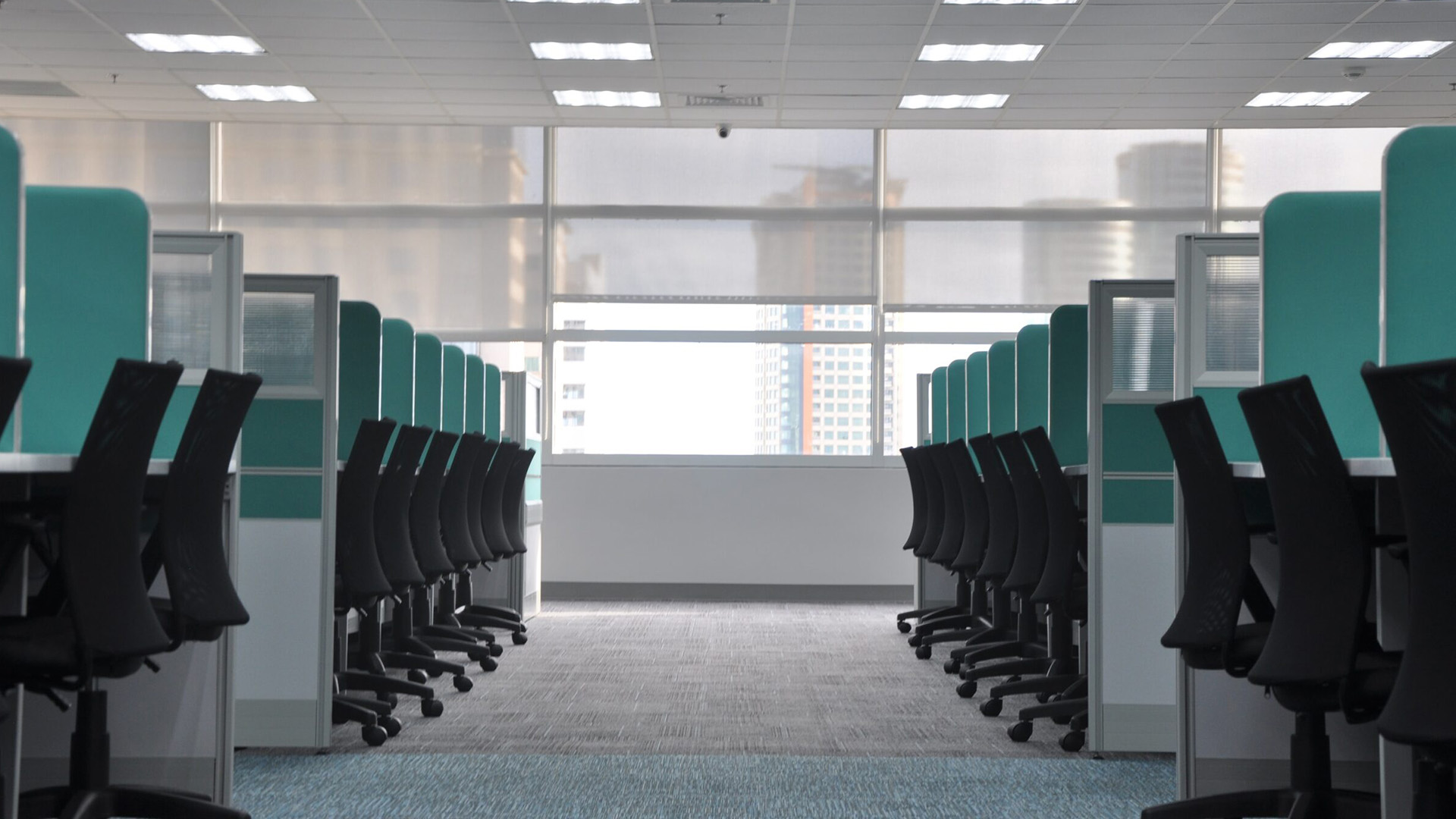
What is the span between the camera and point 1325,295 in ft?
8.66

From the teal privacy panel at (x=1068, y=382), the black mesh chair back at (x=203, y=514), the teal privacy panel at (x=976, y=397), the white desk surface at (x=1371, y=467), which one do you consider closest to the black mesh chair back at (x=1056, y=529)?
the teal privacy panel at (x=1068, y=382)

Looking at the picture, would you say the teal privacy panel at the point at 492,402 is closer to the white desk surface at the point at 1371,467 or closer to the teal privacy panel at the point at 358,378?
the teal privacy panel at the point at 358,378

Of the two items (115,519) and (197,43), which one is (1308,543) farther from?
(197,43)

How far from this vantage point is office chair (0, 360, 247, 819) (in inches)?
74.3

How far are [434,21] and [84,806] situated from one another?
15.5ft

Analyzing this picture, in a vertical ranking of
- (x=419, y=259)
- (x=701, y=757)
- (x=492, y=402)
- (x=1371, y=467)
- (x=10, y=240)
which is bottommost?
(x=701, y=757)

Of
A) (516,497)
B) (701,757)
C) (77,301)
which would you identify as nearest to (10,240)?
(77,301)

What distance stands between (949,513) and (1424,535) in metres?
Answer: 3.41

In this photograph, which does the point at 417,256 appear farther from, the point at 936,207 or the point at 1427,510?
the point at 1427,510

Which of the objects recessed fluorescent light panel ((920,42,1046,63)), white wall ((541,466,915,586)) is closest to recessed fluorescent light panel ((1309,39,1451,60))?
recessed fluorescent light panel ((920,42,1046,63))

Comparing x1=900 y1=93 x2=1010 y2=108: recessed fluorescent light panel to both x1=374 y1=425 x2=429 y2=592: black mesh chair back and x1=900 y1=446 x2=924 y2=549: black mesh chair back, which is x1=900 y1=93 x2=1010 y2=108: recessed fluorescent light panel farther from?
x1=374 y1=425 x2=429 y2=592: black mesh chair back

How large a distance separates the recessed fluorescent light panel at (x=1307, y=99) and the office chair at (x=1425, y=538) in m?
6.36

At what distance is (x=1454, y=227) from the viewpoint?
7.23 feet

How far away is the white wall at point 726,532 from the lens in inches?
307
